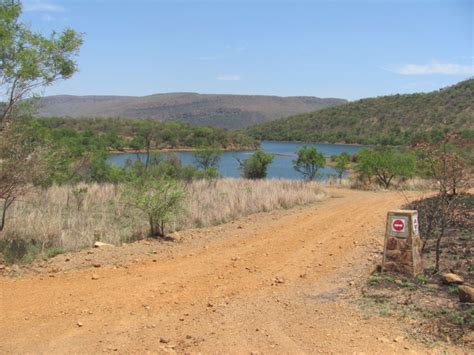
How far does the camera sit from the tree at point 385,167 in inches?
922

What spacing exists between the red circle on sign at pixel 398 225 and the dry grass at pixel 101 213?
4.76 m

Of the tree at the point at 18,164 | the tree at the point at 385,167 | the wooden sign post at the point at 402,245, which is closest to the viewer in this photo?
the wooden sign post at the point at 402,245

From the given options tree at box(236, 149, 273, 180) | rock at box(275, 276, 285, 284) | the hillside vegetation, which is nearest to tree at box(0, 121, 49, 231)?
rock at box(275, 276, 285, 284)

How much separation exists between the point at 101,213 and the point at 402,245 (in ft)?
24.1

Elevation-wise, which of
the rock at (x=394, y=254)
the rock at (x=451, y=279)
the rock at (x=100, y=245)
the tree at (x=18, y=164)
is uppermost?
the tree at (x=18, y=164)

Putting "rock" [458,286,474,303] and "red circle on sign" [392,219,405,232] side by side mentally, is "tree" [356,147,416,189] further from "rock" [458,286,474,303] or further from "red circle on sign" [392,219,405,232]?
"rock" [458,286,474,303]

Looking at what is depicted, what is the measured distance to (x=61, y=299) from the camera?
243 inches

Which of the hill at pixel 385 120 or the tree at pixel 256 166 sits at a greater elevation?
the hill at pixel 385 120

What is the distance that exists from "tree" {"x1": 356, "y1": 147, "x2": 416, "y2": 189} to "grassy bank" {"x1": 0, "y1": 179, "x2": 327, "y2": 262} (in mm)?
7493

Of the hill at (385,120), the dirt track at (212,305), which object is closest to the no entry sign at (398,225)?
the dirt track at (212,305)

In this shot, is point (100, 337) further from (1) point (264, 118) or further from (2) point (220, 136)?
(1) point (264, 118)

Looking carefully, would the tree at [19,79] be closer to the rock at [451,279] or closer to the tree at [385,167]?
the rock at [451,279]

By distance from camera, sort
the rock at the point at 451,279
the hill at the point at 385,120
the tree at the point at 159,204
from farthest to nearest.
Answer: the hill at the point at 385,120 < the tree at the point at 159,204 < the rock at the point at 451,279

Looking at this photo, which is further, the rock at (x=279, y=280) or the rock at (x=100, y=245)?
the rock at (x=100, y=245)
